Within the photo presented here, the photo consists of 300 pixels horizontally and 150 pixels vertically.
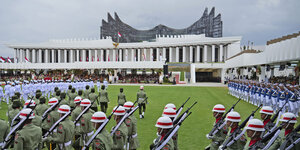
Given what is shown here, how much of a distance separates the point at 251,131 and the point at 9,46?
8793 cm

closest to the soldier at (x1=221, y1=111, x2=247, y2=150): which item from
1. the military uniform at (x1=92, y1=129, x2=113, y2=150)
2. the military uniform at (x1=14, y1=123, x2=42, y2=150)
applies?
the military uniform at (x1=92, y1=129, x2=113, y2=150)

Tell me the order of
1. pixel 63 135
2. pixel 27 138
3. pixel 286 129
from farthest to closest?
pixel 63 135
pixel 286 129
pixel 27 138

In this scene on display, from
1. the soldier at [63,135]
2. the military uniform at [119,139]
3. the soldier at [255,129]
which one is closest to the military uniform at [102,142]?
the military uniform at [119,139]

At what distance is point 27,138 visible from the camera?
4.40m

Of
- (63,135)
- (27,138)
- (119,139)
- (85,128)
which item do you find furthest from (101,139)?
(85,128)

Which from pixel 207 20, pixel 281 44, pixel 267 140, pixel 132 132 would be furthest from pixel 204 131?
pixel 207 20

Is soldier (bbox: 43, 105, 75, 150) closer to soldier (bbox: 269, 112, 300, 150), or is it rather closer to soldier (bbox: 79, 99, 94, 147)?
soldier (bbox: 79, 99, 94, 147)

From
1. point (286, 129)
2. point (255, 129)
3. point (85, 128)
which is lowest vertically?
point (85, 128)

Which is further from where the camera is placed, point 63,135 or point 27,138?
point 63,135

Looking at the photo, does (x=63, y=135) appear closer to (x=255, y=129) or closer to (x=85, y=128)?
(x=85, y=128)

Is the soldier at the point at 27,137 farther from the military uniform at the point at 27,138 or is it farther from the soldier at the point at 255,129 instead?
the soldier at the point at 255,129

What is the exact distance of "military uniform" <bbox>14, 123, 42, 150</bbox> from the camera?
427 centimetres

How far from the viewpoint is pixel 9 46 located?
2975 inches

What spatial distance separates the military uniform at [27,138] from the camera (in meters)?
4.27
